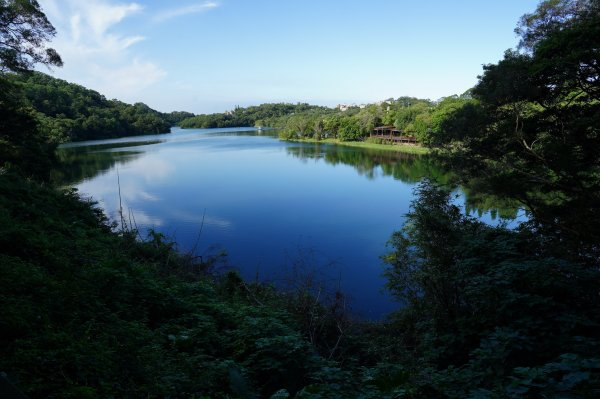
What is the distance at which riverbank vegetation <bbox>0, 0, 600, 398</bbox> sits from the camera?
3.10 m

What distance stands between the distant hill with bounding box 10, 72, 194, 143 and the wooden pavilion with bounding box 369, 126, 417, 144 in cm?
5484

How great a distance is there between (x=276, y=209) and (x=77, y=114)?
65889 mm

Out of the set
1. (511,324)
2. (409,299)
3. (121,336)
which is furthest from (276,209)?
(511,324)

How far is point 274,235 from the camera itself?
17781mm

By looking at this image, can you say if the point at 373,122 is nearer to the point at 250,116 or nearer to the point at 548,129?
the point at 548,129

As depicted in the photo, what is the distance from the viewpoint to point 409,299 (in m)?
9.57

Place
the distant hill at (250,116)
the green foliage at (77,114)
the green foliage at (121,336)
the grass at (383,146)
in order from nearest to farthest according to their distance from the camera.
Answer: the green foliage at (121,336) < the grass at (383,146) < the green foliage at (77,114) < the distant hill at (250,116)

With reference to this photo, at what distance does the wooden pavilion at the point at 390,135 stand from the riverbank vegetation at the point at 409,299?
5329 cm

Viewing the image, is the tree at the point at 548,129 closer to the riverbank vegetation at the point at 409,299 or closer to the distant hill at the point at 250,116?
the riverbank vegetation at the point at 409,299

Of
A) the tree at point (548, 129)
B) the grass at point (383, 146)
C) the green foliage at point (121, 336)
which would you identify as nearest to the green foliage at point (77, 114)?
the grass at point (383, 146)

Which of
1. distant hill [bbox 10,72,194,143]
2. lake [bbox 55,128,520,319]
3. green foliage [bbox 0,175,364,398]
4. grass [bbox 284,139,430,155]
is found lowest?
lake [bbox 55,128,520,319]

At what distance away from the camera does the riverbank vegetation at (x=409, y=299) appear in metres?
3.10

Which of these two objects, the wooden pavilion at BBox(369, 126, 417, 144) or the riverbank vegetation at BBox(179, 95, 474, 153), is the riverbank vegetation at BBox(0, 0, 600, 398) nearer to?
the riverbank vegetation at BBox(179, 95, 474, 153)

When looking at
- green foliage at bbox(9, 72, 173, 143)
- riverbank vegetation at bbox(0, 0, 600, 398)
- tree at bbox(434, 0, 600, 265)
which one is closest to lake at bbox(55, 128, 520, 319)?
riverbank vegetation at bbox(0, 0, 600, 398)
